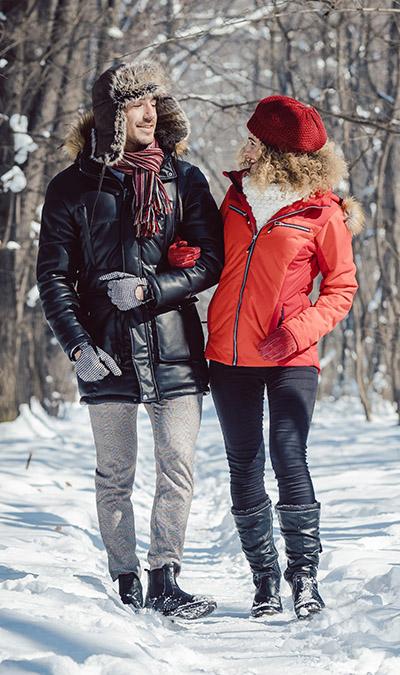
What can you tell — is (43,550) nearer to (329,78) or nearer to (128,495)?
(128,495)

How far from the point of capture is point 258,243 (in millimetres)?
4043

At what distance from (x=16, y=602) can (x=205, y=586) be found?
1.65 meters

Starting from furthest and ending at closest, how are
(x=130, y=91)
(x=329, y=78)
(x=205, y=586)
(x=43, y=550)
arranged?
1. (x=329, y=78)
2. (x=43, y=550)
3. (x=205, y=586)
4. (x=130, y=91)

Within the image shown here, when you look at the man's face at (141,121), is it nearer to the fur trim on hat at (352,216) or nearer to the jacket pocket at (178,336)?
the jacket pocket at (178,336)

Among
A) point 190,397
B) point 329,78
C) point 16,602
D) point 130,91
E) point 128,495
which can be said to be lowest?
point 16,602

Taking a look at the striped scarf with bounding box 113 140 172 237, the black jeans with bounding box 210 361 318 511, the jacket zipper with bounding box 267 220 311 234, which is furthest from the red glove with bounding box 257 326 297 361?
the striped scarf with bounding box 113 140 172 237

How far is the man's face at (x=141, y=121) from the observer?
4.00 meters

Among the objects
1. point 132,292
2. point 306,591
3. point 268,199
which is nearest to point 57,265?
point 132,292

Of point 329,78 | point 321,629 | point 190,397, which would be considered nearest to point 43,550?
point 190,397

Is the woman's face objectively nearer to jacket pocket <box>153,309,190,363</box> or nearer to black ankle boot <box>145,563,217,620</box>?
jacket pocket <box>153,309,190,363</box>

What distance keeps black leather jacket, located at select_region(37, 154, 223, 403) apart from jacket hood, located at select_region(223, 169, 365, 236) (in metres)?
0.25

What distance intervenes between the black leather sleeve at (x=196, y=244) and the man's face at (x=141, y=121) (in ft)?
0.81

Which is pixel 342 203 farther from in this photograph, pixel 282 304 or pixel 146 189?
pixel 146 189

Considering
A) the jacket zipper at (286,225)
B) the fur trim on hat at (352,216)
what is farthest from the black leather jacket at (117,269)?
the fur trim on hat at (352,216)
